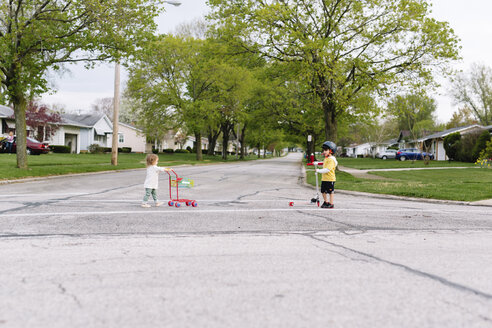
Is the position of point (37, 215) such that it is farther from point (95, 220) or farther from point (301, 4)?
point (301, 4)

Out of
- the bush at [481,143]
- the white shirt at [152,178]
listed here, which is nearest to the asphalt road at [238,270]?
the white shirt at [152,178]

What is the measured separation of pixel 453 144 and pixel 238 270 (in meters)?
40.6

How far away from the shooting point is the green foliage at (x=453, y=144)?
125 feet

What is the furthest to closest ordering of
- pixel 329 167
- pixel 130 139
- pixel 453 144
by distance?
pixel 130 139
pixel 453 144
pixel 329 167

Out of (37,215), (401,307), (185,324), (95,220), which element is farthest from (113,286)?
(37,215)

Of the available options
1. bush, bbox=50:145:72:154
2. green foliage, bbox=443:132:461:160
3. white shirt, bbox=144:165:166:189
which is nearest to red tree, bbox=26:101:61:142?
bush, bbox=50:145:72:154

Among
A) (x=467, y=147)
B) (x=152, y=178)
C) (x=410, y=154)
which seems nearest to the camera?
(x=152, y=178)

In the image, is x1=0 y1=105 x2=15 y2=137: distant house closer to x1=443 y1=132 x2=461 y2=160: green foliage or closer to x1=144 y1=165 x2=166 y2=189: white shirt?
x1=144 y1=165 x2=166 y2=189: white shirt

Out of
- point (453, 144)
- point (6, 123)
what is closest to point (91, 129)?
point (6, 123)

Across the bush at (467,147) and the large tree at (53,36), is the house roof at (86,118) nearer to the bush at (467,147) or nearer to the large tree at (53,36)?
the large tree at (53,36)

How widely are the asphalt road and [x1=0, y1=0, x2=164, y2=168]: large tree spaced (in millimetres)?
10926

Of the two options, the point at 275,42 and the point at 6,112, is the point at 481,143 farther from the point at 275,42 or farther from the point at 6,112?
the point at 6,112

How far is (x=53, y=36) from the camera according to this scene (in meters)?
16.4

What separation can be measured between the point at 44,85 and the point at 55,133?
89.2 feet
